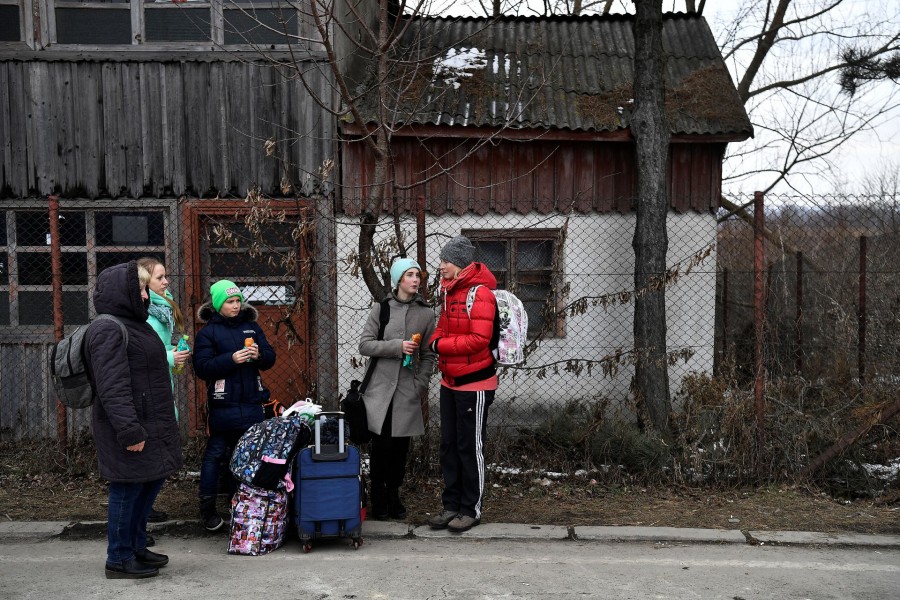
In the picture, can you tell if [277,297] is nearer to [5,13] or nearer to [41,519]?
[41,519]

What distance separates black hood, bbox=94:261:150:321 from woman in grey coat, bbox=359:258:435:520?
1.52 metres

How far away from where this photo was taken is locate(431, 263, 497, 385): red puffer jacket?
5340mm

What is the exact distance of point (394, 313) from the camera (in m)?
5.71

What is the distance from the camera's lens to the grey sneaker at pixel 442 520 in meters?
A: 5.53

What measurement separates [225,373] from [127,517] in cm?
116

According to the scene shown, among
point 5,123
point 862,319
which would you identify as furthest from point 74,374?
point 862,319

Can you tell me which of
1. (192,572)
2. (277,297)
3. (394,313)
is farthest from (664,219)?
(192,572)

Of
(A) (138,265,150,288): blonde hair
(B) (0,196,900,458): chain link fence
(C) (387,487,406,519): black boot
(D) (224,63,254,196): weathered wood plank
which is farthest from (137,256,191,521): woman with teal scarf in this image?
(D) (224,63,254,196): weathered wood plank

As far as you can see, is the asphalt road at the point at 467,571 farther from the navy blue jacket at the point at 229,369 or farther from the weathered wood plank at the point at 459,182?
the weathered wood plank at the point at 459,182

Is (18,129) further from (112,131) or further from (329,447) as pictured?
(329,447)

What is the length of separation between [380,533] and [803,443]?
11.0 ft

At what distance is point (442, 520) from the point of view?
5.54 meters

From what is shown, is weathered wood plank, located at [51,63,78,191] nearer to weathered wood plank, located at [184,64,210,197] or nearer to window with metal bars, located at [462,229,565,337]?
weathered wood plank, located at [184,64,210,197]

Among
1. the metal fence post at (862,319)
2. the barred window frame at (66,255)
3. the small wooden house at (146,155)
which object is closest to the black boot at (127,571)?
the small wooden house at (146,155)
